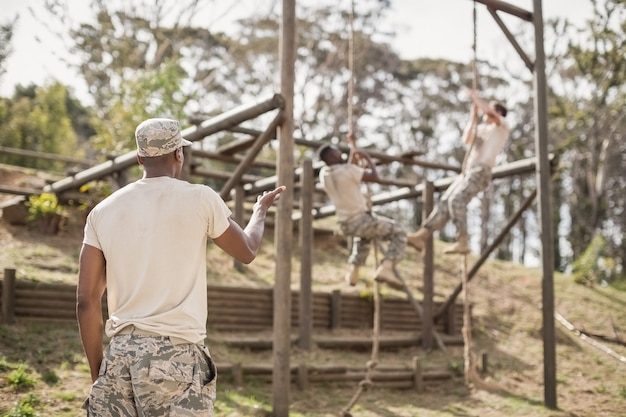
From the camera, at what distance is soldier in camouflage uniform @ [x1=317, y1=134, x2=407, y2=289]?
24.0 ft

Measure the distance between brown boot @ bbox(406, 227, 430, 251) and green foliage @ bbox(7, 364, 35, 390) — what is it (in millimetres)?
4205

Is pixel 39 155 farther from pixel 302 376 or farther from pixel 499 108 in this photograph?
pixel 499 108

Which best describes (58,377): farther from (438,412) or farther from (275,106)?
(438,412)

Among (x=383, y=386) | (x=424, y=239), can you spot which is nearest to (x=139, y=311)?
(x=424, y=239)

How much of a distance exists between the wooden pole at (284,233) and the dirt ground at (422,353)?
355mm

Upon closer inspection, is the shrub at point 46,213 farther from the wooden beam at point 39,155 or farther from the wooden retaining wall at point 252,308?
the wooden retaining wall at point 252,308

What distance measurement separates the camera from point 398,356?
33.5 ft

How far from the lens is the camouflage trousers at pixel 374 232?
743cm

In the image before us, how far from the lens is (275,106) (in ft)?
22.6

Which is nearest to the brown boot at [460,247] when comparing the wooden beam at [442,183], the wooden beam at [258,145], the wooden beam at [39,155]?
the wooden beam at [442,183]

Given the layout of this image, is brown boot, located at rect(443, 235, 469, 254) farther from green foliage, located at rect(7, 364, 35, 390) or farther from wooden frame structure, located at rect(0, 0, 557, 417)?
green foliage, located at rect(7, 364, 35, 390)

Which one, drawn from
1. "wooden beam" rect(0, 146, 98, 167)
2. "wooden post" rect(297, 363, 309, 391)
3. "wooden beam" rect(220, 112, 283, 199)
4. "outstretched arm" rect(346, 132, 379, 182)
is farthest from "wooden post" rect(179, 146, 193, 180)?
"wooden beam" rect(0, 146, 98, 167)

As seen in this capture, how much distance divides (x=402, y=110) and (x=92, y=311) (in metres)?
27.1

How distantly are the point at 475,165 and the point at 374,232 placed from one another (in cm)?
144
